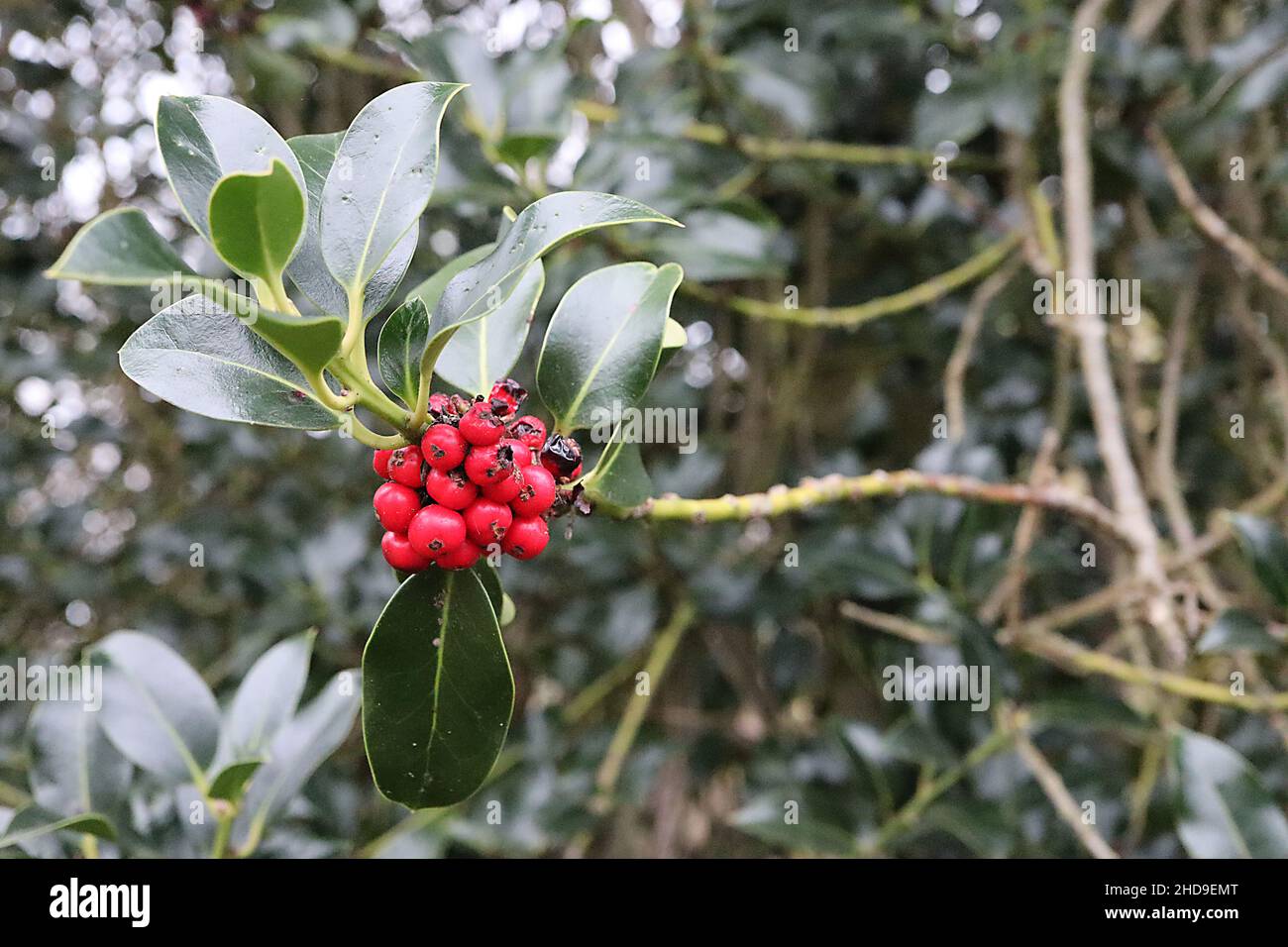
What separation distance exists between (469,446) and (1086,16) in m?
1.24

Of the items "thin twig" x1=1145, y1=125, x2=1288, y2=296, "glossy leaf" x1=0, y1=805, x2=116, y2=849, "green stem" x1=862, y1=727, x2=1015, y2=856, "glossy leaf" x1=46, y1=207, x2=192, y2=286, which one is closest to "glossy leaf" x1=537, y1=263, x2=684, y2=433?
"glossy leaf" x1=46, y1=207, x2=192, y2=286

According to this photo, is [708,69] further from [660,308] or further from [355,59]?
[660,308]

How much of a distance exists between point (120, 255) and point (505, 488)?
0.24 metres

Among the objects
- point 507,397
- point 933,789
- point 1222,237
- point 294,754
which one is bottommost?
point 933,789

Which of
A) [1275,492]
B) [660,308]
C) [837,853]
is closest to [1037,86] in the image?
[1275,492]

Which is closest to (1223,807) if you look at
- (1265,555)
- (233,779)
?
(1265,555)

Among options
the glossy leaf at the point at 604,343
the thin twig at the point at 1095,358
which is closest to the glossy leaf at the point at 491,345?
the glossy leaf at the point at 604,343

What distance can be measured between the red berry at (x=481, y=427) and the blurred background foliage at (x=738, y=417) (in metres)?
0.60

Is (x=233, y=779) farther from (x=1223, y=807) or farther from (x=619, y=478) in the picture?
(x=1223, y=807)

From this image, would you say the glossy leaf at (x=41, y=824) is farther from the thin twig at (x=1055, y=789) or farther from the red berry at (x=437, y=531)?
the thin twig at (x=1055, y=789)

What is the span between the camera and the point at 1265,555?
94 cm

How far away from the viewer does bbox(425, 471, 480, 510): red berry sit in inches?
21.3

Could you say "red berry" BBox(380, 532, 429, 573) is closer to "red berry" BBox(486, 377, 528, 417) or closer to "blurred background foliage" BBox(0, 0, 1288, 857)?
"red berry" BBox(486, 377, 528, 417)

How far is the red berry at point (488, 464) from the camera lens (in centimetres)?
54
